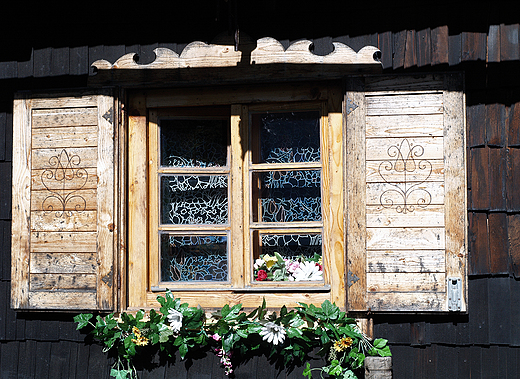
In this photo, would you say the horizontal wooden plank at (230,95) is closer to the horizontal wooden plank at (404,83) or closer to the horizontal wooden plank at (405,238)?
the horizontal wooden plank at (404,83)

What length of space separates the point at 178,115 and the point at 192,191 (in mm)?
488

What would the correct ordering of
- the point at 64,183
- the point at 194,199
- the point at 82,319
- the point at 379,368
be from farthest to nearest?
the point at 194,199, the point at 64,183, the point at 82,319, the point at 379,368

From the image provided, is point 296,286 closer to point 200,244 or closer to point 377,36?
point 200,244

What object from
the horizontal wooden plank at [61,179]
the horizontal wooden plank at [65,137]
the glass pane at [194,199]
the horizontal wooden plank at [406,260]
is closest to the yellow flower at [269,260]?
the glass pane at [194,199]

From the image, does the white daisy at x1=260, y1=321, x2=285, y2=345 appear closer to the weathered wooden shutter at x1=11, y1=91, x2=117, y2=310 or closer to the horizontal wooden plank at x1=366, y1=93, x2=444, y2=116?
the weathered wooden shutter at x1=11, y1=91, x2=117, y2=310

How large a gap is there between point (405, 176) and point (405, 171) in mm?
28

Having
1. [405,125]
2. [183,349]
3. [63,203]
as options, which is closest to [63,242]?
[63,203]

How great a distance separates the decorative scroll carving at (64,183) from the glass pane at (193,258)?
57cm

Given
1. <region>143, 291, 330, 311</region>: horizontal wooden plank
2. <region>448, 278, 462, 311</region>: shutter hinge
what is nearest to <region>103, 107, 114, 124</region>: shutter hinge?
<region>143, 291, 330, 311</region>: horizontal wooden plank

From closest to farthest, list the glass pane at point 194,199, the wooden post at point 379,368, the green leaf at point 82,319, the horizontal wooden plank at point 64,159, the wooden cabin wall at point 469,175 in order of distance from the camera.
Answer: the wooden post at point 379,368, the wooden cabin wall at point 469,175, the green leaf at point 82,319, the horizontal wooden plank at point 64,159, the glass pane at point 194,199

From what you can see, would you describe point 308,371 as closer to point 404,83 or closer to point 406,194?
point 406,194

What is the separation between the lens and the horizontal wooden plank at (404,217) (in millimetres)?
2727

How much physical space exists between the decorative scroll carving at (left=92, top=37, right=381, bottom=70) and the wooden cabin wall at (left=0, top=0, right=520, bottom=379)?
14 cm

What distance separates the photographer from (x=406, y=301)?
272cm
